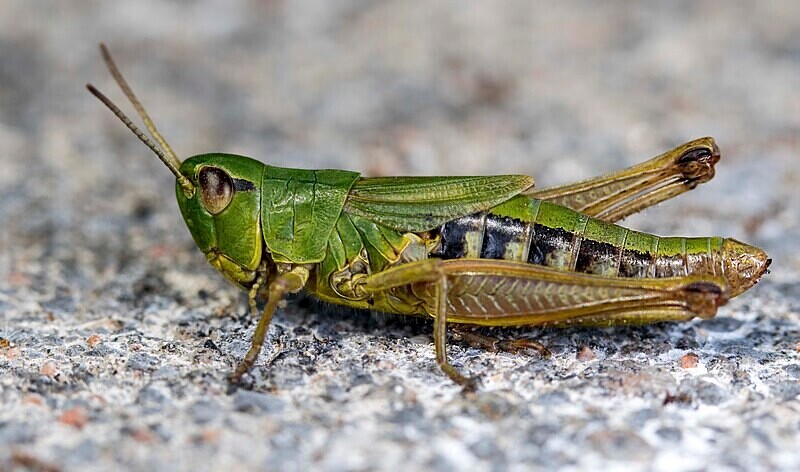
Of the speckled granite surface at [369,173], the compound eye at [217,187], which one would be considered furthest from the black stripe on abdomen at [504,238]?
the compound eye at [217,187]

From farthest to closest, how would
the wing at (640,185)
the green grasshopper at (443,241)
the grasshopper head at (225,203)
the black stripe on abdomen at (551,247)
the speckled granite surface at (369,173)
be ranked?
the wing at (640,185)
the grasshopper head at (225,203)
the black stripe on abdomen at (551,247)
the green grasshopper at (443,241)
the speckled granite surface at (369,173)

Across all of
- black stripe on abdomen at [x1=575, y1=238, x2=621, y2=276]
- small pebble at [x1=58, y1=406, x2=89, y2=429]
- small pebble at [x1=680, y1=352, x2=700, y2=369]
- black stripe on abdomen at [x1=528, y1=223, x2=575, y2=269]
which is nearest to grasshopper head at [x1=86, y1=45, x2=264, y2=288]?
small pebble at [x1=58, y1=406, x2=89, y2=429]

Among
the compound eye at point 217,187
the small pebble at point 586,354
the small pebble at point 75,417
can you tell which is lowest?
the small pebble at point 75,417

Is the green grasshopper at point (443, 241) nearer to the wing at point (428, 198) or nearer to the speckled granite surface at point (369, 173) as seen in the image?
the wing at point (428, 198)

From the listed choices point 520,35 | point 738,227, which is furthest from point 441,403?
point 520,35

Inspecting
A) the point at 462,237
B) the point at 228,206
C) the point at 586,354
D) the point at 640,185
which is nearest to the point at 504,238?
the point at 462,237

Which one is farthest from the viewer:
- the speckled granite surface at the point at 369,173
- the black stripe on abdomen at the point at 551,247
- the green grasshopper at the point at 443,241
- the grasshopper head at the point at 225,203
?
the grasshopper head at the point at 225,203

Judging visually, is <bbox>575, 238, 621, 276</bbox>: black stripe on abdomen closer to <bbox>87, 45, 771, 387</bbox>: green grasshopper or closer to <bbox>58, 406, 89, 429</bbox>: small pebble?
<bbox>87, 45, 771, 387</bbox>: green grasshopper

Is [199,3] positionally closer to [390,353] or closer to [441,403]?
[390,353]
